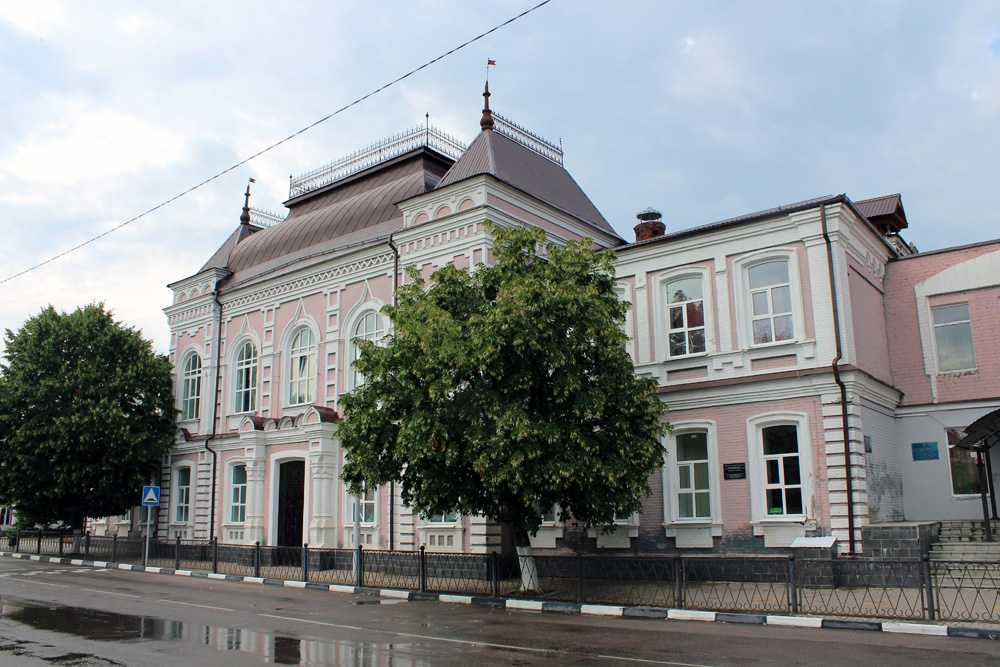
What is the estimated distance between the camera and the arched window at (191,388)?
29672 millimetres

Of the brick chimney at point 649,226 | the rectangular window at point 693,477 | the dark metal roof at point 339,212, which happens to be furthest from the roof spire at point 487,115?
the rectangular window at point 693,477

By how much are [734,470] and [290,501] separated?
14.1m

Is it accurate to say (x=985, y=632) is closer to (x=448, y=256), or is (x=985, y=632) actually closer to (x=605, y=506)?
(x=605, y=506)

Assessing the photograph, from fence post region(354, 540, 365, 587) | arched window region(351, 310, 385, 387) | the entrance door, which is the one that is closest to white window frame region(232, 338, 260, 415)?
the entrance door

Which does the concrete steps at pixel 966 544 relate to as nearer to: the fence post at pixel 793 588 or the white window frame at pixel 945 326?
the white window frame at pixel 945 326

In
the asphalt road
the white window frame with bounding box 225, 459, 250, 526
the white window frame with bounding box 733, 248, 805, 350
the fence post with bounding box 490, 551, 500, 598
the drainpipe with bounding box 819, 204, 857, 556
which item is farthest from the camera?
the white window frame with bounding box 225, 459, 250, 526

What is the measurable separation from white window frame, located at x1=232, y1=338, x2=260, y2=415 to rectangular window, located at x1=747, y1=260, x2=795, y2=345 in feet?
54.8

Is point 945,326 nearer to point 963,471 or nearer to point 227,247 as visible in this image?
point 963,471

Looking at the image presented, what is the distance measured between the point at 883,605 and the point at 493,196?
1316 centimetres

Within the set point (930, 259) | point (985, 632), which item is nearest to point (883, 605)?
point (985, 632)

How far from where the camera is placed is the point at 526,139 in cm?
2600

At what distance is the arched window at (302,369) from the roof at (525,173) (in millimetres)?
7226

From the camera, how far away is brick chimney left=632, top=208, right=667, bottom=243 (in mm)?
25578

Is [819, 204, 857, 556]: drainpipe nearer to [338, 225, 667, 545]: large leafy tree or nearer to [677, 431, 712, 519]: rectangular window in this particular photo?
[677, 431, 712, 519]: rectangular window
